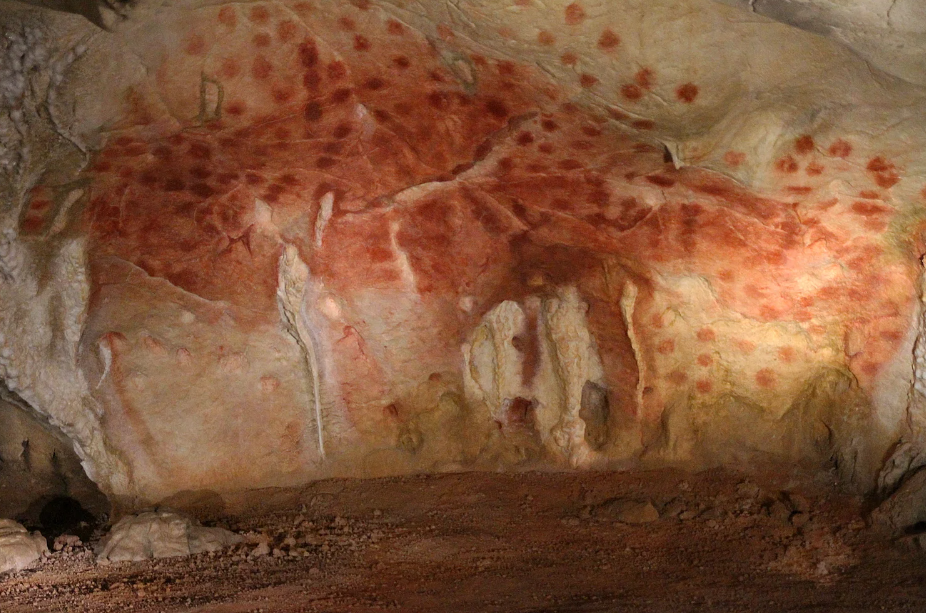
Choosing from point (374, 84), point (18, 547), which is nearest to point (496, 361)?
point (374, 84)

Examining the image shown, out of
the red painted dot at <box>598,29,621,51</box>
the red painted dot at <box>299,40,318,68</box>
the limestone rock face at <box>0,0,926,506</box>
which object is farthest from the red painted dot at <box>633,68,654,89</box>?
the red painted dot at <box>299,40,318,68</box>

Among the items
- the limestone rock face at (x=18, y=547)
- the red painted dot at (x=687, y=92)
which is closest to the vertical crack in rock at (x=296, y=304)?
the limestone rock face at (x=18, y=547)

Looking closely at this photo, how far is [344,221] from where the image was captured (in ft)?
13.4

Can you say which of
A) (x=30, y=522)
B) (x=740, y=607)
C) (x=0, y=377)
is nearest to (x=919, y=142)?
(x=740, y=607)

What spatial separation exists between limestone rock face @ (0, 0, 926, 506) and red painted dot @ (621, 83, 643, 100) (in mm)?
28

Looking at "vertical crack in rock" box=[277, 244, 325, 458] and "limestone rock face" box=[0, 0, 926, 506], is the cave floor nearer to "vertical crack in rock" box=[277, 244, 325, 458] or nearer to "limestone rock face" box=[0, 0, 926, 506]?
"limestone rock face" box=[0, 0, 926, 506]

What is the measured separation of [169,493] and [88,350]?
0.69 meters

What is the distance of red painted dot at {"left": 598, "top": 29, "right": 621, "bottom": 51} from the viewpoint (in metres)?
3.29

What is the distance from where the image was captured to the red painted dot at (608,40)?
3295 millimetres

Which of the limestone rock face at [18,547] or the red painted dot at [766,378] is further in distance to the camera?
the red painted dot at [766,378]

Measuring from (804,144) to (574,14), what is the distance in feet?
3.09

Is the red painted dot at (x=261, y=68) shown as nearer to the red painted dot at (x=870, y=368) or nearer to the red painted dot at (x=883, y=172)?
the red painted dot at (x=883, y=172)

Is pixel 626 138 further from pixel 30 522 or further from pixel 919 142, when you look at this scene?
pixel 30 522

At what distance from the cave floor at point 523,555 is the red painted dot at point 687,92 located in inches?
63.2
